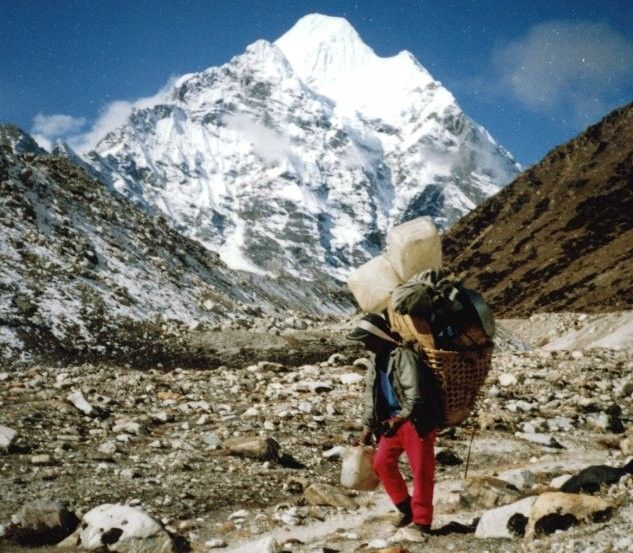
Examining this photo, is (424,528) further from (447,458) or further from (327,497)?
(447,458)

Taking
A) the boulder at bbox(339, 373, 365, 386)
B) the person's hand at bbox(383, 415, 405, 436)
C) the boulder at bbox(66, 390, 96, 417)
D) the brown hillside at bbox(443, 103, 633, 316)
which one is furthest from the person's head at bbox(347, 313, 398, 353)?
the brown hillside at bbox(443, 103, 633, 316)

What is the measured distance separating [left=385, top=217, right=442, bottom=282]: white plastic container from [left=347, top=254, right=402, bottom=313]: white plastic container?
0.09m

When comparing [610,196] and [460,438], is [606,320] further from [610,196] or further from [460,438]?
[610,196]

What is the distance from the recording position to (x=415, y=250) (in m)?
4.66

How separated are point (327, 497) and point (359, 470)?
0.71 metres

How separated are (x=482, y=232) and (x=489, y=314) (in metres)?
68.1

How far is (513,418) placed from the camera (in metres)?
9.02

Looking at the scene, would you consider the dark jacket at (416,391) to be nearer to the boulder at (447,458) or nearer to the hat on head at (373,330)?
the hat on head at (373,330)

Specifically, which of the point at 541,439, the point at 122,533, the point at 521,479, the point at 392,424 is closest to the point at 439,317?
the point at 392,424

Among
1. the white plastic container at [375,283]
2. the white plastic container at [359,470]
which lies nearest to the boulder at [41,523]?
the white plastic container at [359,470]

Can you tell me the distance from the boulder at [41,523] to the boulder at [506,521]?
3658 mm

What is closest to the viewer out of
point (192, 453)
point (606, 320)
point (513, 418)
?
point (192, 453)

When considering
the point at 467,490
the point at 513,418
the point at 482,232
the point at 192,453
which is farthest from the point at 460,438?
the point at 482,232

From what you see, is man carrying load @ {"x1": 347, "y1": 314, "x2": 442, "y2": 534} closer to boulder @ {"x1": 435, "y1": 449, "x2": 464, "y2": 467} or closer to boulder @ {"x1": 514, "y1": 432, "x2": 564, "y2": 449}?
boulder @ {"x1": 435, "y1": 449, "x2": 464, "y2": 467}
